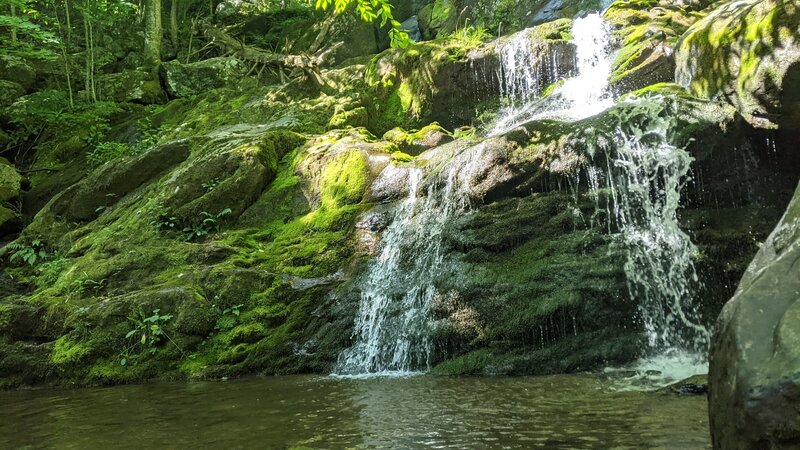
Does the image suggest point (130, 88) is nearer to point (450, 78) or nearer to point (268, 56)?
point (268, 56)

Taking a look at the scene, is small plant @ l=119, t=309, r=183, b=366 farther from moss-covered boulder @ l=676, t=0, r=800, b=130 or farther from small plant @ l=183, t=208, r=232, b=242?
moss-covered boulder @ l=676, t=0, r=800, b=130

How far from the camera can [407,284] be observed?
736 cm

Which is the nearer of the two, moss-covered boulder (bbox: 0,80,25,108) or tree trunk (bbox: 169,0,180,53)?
moss-covered boulder (bbox: 0,80,25,108)

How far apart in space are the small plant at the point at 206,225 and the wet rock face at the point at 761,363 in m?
8.69

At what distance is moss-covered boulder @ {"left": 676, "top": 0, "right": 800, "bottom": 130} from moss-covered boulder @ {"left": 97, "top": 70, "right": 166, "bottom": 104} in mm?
14196

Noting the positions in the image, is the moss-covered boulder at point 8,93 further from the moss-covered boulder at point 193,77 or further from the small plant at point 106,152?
the small plant at point 106,152

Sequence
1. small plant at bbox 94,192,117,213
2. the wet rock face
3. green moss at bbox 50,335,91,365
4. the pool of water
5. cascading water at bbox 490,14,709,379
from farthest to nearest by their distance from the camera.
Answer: small plant at bbox 94,192,117,213 < green moss at bbox 50,335,91,365 < cascading water at bbox 490,14,709,379 < the pool of water < the wet rock face

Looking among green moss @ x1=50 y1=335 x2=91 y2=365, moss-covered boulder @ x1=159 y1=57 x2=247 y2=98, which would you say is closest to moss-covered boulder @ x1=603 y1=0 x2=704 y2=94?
green moss @ x1=50 y1=335 x2=91 y2=365

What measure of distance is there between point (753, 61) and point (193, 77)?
47.7ft

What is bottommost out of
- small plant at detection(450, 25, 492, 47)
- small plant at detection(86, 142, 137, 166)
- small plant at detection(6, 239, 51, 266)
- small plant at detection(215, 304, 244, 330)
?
small plant at detection(215, 304, 244, 330)

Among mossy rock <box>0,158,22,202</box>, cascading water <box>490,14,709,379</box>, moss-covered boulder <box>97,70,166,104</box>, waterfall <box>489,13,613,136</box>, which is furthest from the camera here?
moss-covered boulder <box>97,70,166,104</box>

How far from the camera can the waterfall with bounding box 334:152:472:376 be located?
663 cm

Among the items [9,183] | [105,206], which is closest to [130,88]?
[9,183]

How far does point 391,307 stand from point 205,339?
7.95 ft
